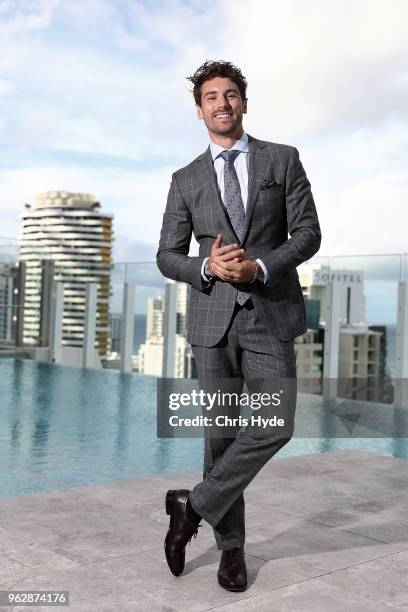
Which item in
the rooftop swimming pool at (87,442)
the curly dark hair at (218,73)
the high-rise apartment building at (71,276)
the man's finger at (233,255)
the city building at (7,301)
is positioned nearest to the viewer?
the man's finger at (233,255)

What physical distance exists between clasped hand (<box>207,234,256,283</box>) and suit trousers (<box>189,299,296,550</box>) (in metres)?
0.14

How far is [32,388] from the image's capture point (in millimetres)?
8711

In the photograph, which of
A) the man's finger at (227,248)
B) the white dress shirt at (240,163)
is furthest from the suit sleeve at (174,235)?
the man's finger at (227,248)

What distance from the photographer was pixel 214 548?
2625mm

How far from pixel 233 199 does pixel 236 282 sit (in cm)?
28

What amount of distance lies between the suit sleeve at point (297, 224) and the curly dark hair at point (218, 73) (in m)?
0.26

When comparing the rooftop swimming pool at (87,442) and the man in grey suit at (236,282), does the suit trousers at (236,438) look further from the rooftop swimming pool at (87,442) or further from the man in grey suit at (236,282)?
the rooftop swimming pool at (87,442)

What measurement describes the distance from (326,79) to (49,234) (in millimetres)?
8946

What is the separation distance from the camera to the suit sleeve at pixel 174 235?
7.70 ft

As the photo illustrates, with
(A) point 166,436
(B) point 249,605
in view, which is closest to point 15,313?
(A) point 166,436

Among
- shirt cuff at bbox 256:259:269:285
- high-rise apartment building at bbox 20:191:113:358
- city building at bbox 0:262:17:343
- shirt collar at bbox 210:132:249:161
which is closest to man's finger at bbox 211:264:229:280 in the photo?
shirt cuff at bbox 256:259:269:285

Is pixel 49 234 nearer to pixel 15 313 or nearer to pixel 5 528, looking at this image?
pixel 15 313

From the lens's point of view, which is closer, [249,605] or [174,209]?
[249,605]

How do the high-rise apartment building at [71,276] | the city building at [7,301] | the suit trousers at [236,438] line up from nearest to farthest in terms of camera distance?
the suit trousers at [236,438] < the high-rise apartment building at [71,276] < the city building at [7,301]
